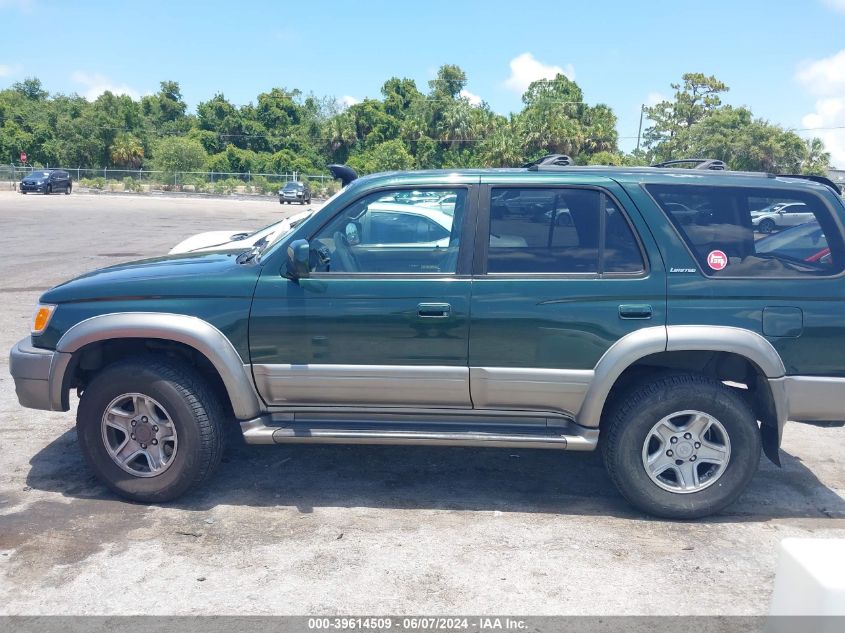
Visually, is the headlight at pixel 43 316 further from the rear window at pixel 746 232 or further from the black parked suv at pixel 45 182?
the black parked suv at pixel 45 182

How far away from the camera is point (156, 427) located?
15.2 ft

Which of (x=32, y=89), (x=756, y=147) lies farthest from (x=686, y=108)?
(x=32, y=89)

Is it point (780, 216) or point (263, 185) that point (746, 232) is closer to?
point (780, 216)

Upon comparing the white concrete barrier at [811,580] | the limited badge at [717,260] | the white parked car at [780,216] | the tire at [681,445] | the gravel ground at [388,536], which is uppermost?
the white parked car at [780,216]

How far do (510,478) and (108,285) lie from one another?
273cm

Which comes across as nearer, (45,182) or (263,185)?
(45,182)

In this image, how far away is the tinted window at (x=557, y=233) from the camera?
4.51 m

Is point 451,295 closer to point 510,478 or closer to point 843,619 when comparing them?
point 510,478

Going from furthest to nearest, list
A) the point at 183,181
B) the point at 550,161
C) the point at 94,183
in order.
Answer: the point at 183,181 → the point at 94,183 → the point at 550,161

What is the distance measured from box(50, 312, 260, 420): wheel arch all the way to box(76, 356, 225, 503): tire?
164 millimetres

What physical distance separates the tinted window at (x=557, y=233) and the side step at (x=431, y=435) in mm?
910

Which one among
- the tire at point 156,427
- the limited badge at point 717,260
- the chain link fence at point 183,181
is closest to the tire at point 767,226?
the limited badge at point 717,260

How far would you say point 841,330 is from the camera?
14.2 feet

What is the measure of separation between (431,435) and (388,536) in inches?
23.4
